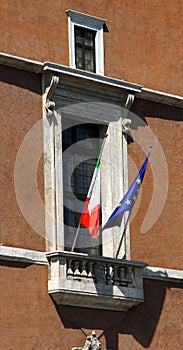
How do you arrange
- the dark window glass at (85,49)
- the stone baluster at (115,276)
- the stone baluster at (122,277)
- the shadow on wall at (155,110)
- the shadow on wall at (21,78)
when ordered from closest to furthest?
1. the shadow on wall at (21,78)
2. the stone baluster at (115,276)
3. the stone baluster at (122,277)
4. the dark window glass at (85,49)
5. the shadow on wall at (155,110)

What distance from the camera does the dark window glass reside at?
22.6m

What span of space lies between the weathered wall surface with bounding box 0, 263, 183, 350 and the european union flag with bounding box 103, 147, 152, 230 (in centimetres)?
118

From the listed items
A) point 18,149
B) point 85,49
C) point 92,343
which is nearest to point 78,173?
point 18,149

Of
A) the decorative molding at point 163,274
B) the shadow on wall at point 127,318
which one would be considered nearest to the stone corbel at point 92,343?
the shadow on wall at point 127,318

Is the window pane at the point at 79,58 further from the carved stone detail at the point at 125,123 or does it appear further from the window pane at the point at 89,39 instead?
the carved stone detail at the point at 125,123

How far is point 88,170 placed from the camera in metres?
22.5

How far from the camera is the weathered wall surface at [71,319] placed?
20609mm

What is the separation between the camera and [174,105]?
934 inches

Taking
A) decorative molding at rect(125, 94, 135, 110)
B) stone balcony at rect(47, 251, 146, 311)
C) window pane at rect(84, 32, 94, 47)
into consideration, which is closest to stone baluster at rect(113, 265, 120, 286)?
stone balcony at rect(47, 251, 146, 311)

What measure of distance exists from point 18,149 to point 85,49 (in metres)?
2.40

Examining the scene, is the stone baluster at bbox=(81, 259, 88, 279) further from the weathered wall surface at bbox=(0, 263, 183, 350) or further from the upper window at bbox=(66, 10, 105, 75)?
the upper window at bbox=(66, 10, 105, 75)

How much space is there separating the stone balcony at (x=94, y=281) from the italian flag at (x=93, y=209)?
1.94ft

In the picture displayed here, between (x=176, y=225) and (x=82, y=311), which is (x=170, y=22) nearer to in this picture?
(x=176, y=225)

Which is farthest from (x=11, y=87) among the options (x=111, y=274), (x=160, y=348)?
(x=160, y=348)
